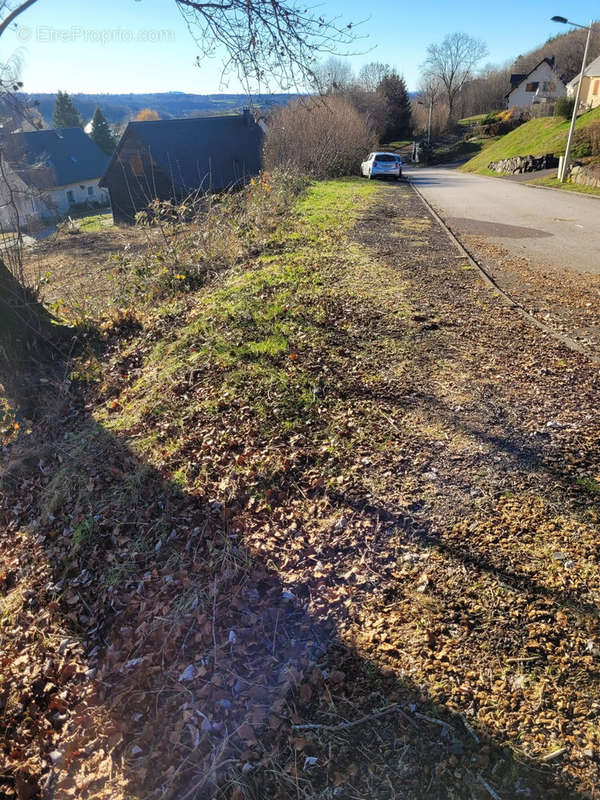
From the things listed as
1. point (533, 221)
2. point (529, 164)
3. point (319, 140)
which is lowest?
point (533, 221)

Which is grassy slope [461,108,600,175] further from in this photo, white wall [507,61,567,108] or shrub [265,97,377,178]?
white wall [507,61,567,108]

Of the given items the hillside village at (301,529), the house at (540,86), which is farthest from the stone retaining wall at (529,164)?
the house at (540,86)

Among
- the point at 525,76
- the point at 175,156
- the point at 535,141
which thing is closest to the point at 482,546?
the point at 175,156

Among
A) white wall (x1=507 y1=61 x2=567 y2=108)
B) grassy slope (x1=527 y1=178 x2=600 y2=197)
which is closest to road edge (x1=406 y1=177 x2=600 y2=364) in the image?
grassy slope (x1=527 y1=178 x2=600 y2=197)

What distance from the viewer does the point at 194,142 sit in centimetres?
3322

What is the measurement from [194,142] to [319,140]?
11895 mm

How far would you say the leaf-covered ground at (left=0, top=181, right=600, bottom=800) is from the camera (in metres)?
2.24

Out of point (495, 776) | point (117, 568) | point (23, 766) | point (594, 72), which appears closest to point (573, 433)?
point (495, 776)

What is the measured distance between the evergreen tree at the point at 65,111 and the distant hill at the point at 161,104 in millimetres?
1004

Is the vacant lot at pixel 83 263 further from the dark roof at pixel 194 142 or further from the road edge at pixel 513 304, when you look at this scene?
the road edge at pixel 513 304

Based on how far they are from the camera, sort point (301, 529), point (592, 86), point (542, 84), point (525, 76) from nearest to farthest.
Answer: point (301, 529) → point (592, 86) → point (542, 84) → point (525, 76)

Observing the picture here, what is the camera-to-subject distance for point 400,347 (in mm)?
5512

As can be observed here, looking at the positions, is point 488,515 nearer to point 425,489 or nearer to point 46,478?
point 425,489

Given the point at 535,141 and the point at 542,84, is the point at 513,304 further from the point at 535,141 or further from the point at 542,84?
the point at 542,84
